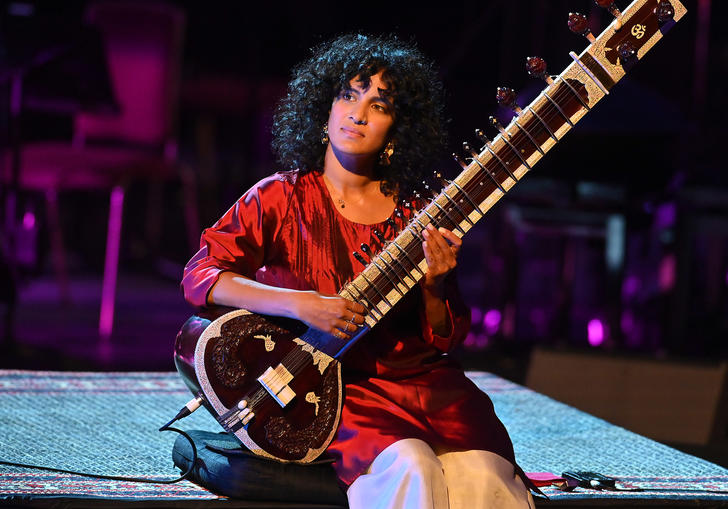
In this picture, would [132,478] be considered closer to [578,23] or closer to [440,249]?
[440,249]

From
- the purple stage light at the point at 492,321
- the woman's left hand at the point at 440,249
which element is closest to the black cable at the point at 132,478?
the woman's left hand at the point at 440,249

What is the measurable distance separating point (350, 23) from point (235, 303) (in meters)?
5.44

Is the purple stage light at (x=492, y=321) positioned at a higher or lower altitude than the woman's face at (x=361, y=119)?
lower

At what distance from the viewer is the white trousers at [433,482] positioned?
174 cm

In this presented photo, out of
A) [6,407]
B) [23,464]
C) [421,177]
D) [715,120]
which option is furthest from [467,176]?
[715,120]

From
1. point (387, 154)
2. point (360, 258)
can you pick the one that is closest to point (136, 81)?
point (387, 154)

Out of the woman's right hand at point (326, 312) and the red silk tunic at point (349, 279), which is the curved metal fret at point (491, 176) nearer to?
the red silk tunic at point (349, 279)

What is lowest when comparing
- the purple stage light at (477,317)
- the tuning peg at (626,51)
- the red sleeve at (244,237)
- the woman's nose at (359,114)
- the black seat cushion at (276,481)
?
the purple stage light at (477,317)

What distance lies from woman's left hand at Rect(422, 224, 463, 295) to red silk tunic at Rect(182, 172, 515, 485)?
145 millimetres

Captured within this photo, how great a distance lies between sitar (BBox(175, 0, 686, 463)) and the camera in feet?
6.17

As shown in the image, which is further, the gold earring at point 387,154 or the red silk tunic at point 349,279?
the gold earring at point 387,154

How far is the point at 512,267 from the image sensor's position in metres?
4.86

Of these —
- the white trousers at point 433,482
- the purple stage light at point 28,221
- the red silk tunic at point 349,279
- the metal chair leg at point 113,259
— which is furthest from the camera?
the metal chair leg at point 113,259

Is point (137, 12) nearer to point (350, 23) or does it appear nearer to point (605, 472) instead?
point (350, 23)
